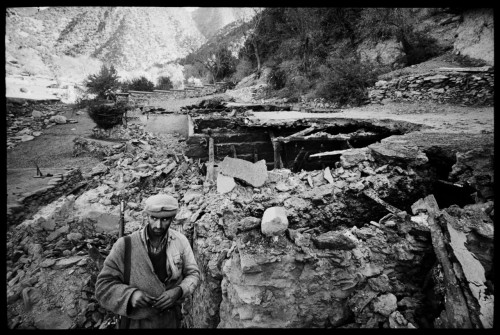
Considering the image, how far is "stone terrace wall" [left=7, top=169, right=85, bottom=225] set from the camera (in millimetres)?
3535

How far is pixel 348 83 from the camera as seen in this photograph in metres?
10.9

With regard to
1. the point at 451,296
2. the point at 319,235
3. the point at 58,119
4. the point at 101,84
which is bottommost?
the point at 451,296

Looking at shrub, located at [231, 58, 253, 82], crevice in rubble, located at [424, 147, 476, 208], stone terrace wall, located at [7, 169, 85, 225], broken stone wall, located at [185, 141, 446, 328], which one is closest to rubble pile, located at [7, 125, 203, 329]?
stone terrace wall, located at [7, 169, 85, 225]

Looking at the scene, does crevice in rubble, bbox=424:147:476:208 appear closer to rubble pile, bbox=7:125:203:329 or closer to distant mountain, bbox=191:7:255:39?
rubble pile, bbox=7:125:203:329

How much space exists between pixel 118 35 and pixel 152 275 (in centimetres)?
4894

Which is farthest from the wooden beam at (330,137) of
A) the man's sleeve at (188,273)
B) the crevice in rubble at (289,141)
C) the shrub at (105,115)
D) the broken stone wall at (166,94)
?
the broken stone wall at (166,94)

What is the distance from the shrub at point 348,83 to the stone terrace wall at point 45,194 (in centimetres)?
1065

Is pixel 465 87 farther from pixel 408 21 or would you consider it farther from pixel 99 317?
pixel 99 317

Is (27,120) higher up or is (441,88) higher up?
(441,88)

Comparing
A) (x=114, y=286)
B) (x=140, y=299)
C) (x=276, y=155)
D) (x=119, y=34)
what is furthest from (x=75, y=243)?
(x=119, y=34)

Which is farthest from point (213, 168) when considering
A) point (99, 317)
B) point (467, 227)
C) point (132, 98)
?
point (132, 98)

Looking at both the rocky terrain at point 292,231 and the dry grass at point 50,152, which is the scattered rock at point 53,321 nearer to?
the rocky terrain at point 292,231

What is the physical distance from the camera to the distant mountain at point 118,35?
26573 mm

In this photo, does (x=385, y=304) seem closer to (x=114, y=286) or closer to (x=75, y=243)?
(x=114, y=286)
